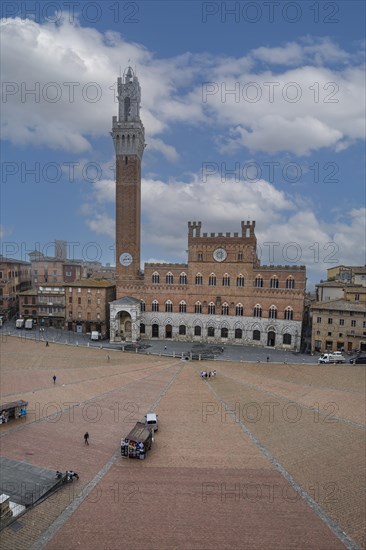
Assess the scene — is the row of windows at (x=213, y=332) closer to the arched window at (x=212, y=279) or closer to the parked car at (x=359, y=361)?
the arched window at (x=212, y=279)

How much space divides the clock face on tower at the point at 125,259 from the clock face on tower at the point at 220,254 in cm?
1514

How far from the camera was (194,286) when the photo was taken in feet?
194

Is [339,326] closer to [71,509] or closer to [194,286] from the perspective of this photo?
[194,286]

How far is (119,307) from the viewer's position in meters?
57.2

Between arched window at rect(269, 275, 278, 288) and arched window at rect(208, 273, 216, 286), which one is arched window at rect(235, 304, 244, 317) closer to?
arched window at rect(208, 273, 216, 286)

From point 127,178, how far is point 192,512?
175 ft

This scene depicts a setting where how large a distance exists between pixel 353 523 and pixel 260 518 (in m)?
4.27

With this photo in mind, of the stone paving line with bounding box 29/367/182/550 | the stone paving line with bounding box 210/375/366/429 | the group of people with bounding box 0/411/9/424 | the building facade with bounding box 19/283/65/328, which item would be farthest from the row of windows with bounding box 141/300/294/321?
the stone paving line with bounding box 29/367/182/550

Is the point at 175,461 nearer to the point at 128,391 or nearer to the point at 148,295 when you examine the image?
the point at 128,391

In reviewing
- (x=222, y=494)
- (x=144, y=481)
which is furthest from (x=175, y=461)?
(x=222, y=494)

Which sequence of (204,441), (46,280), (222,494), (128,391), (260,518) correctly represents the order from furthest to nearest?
1. (46,280)
2. (128,391)
3. (204,441)
4. (222,494)
5. (260,518)

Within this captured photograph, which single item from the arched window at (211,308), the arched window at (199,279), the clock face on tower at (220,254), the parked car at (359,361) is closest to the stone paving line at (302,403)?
the parked car at (359,361)

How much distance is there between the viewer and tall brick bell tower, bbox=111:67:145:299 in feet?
197

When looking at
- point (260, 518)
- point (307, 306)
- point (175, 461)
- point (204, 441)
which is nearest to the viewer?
point (260, 518)
